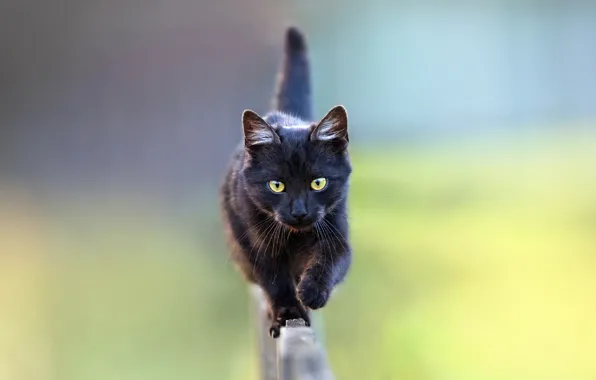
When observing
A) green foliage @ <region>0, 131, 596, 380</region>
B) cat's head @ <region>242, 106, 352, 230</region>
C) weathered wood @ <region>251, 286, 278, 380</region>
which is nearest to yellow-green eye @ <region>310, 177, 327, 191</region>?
cat's head @ <region>242, 106, 352, 230</region>

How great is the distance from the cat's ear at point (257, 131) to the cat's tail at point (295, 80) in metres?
0.37

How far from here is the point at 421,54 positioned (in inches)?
70.5

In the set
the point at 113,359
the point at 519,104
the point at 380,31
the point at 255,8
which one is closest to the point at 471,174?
the point at 519,104

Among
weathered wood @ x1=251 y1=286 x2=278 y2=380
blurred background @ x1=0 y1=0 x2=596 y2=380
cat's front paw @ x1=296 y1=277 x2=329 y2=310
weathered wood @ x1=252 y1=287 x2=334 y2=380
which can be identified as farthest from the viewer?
blurred background @ x1=0 y1=0 x2=596 y2=380

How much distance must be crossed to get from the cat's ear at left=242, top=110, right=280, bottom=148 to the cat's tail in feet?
1.23

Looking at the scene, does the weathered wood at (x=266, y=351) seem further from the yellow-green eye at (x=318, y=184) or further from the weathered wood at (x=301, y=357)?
the yellow-green eye at (x=318, y=184)

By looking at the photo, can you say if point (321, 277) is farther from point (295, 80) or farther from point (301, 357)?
point (295, 80)

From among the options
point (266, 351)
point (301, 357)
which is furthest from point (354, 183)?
point (301, 357)

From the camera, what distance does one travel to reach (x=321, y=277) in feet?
3.55

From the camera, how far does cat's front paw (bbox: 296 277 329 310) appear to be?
105 cm

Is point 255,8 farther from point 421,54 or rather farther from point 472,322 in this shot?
point 472,322

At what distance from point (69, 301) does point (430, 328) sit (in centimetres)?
108

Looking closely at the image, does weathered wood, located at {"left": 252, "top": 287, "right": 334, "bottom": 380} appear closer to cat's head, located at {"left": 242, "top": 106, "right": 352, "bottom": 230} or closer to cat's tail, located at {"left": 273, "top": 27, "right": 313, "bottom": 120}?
cat's head, located at {"left": 242, "top": 106, "right": 352, "bottom": 230}

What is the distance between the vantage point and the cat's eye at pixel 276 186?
1.09 metres
